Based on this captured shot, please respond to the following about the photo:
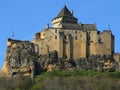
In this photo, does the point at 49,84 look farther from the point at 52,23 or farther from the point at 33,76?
the point at 52,23

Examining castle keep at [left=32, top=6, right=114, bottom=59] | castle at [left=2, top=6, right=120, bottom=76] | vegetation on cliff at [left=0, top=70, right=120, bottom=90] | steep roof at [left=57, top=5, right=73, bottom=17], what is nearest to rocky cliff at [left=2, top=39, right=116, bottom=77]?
castle at [left=2, top=6, right=120, bottom=76]

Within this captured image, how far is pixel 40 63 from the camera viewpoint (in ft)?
451

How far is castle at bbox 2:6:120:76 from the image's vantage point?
136250 millimetres

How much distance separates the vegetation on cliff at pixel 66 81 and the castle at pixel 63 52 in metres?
1.94

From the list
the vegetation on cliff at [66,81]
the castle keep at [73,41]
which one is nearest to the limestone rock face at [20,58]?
the castle keep at [73,41]

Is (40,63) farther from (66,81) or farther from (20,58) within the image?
(66,81)

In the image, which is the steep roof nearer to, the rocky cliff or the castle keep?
the castle keep

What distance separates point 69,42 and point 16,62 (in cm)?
916

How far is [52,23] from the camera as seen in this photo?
142 meters

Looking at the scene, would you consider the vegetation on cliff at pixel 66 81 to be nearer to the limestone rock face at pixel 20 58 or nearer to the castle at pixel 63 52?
the castle at pixel 63 52

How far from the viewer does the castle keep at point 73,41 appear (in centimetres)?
13638

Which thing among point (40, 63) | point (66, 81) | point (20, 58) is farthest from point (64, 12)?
point (66, 81)

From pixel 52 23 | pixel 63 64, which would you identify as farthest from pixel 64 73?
pixel 52 23

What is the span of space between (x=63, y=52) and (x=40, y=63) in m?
4.30
